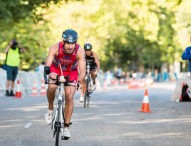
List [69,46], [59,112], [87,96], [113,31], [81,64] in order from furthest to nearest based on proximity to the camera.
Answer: [113,31]
[87,96]
[81,64]
[69,46]
[59,112]

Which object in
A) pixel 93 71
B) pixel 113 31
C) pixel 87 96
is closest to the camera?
pixel 87 96

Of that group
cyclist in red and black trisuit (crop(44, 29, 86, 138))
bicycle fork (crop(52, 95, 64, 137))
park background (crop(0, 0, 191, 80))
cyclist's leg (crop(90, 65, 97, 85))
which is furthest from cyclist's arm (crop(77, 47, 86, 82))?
park background (crop(0, 0, 191, 80))

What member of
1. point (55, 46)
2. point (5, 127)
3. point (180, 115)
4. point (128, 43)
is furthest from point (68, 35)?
point (128, 43)

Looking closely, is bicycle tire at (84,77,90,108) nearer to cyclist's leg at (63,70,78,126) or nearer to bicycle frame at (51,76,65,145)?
cyclist's leg at (63,70,78,126)

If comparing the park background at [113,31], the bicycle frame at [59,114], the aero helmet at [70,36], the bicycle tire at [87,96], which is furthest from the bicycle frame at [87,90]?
the park background at [113,31]

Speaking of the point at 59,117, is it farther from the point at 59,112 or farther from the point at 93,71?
the point at 93,71

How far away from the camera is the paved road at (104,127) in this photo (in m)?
10.4

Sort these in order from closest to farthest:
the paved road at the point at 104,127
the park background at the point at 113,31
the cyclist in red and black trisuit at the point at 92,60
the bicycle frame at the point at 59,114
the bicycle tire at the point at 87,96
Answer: the bicycle frame at the point at 59,114
the paved road at the point at 104,127
the cyclist in red and black trisuit at the point at 92,60
the bicycle tire at the point at 87,96
the park background at the point at 113,31

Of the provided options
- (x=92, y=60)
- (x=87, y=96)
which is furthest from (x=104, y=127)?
(x=92, y=60)

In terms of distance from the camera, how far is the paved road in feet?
34.0

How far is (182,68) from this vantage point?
92.8 meters

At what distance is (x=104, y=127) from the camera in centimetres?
1255

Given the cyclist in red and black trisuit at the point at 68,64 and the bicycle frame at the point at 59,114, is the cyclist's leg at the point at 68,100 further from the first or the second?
the bicycle frame at the point at 59,114

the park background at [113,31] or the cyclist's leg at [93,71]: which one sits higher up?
the park background at [113,31]
